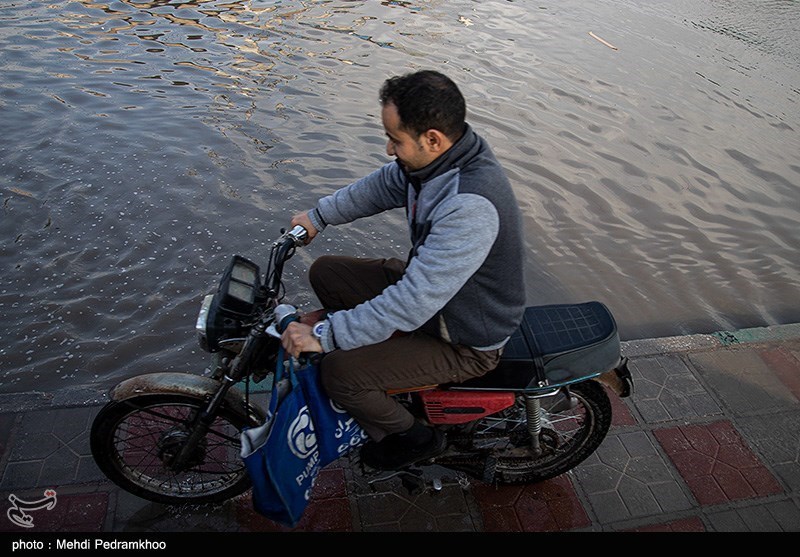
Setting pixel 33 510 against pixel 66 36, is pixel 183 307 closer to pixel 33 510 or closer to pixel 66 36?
pixel 33 510

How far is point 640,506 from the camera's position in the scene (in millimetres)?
3406

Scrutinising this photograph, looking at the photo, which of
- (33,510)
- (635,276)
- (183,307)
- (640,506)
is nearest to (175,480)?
(33,510)

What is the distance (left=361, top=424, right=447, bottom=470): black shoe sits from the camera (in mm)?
2936

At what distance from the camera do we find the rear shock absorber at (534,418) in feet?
10.1

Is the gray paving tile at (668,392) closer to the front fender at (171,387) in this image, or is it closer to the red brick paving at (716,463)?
the red brick paving at (716,463)

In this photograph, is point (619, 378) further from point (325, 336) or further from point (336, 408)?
point (325, 336)

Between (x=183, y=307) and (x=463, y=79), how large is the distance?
613cm

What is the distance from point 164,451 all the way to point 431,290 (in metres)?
1.58

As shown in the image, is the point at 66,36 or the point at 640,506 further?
the point at 66,36

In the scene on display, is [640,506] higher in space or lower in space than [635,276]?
higher

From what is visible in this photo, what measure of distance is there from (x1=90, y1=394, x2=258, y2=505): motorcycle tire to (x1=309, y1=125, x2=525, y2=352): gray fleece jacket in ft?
3.07

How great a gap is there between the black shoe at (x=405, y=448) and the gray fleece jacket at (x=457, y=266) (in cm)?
55

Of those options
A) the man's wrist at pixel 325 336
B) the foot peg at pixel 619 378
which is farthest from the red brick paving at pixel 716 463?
the man's wrist at pixel 325 336

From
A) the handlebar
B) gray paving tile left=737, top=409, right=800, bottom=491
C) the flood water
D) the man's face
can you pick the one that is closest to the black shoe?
the handlebar
